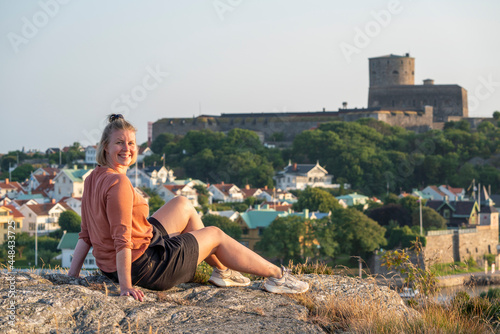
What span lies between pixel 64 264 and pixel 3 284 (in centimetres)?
2235

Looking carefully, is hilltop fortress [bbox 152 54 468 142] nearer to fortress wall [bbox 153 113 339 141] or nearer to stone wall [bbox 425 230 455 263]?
fortress wall [bbox 153 113 339 141]

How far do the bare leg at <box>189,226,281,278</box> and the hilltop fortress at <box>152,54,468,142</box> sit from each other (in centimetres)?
6324

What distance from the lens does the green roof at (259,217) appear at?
33.9 meters

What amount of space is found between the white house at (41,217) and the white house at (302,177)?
740 inches

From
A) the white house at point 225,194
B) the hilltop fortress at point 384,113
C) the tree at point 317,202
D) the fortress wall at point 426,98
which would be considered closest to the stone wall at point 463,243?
the tree at point 317,202

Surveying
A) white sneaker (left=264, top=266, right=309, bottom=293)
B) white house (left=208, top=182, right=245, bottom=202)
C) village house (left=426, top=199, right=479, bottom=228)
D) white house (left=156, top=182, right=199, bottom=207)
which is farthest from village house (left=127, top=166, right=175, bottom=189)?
white sneaker (left=264, top=266, right=309, bottom=293)

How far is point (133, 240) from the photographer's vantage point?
4027 mm

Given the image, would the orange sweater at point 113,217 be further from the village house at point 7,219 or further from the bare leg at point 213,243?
the village house at point 7,219

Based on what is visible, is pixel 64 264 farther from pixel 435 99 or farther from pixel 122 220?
pixel 435 99

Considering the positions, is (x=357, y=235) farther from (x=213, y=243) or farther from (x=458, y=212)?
(x=213, y=243)

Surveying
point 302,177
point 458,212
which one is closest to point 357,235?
point 458,212

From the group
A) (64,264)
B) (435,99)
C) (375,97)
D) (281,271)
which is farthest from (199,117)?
(281,271)

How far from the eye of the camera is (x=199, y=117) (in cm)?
7162

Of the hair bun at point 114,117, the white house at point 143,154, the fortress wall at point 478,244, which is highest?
the hair bun at point 114,117
